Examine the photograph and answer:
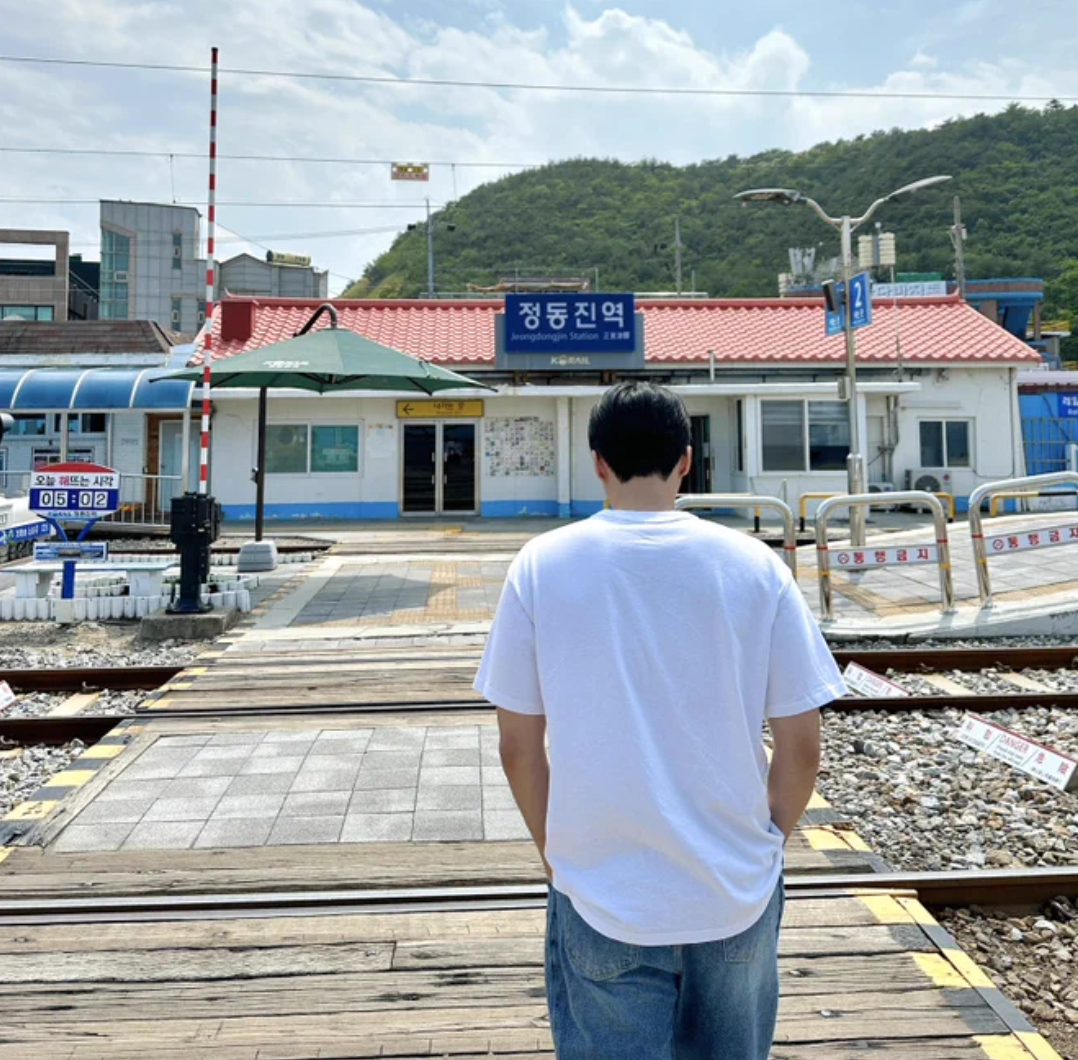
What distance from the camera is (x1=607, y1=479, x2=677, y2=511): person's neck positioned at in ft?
5.15

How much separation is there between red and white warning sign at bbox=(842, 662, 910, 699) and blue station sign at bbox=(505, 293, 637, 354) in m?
15.0

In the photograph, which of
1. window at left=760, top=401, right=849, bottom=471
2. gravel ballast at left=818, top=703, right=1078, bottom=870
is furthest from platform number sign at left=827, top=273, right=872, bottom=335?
gravel ballast at left=818, top=703, right=1078, bottom=870

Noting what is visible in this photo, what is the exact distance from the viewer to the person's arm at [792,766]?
1.51 m

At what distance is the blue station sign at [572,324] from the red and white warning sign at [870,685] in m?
15.0

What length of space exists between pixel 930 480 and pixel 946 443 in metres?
1.26

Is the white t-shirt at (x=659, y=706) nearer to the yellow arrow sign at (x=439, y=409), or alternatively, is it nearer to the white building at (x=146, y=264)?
the yellow arrow sign at (x=439, y=409)

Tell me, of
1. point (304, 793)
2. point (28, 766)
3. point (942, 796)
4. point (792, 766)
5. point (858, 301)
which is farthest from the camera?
point (858, 301)

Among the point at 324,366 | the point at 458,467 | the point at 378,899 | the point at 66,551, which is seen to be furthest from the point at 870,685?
the point at 458,467

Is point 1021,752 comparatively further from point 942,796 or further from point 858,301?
point 858,301

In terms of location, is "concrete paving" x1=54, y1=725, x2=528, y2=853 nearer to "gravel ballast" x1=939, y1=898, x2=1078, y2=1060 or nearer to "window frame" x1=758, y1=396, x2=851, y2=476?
"gravel ballast" x1=939, y1=898, x2=1078, y2=1060

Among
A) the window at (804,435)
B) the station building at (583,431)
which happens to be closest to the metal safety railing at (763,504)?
the station building at (583,431)

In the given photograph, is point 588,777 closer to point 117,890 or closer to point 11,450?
point 117,890

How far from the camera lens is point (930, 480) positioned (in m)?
20.9

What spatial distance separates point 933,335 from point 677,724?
24.0 meters
